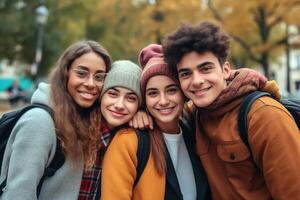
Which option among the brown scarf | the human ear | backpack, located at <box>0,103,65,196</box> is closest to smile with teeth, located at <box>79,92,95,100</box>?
backpack, located at <box>0,103,65,196</box>

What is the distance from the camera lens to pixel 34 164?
2.58 metres

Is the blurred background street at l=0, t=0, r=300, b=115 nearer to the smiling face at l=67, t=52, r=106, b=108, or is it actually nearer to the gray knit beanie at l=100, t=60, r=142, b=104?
the gray knit beanie at l=100, t=60, r=142, b=104

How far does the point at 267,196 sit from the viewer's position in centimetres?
266

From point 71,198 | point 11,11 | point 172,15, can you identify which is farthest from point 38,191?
point 11,11

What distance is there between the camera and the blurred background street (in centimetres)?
1620

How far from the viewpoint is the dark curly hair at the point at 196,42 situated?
280cm

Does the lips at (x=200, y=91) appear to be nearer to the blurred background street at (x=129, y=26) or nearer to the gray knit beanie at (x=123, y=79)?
the gray knit beanie at (x=123, y=79)

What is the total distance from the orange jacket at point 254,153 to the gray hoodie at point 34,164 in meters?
0.96

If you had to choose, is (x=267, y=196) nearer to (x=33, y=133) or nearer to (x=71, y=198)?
(x=71, y=198)

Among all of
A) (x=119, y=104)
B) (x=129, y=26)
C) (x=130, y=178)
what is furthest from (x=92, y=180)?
(x=129, y=26)

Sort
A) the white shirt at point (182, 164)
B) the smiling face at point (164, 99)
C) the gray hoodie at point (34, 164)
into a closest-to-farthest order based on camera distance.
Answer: the gray hoodie at point (34, 164) < the white shirt at point (182, 164) < the smiling face at point (164, 99)

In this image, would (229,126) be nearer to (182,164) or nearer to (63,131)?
(182,164)

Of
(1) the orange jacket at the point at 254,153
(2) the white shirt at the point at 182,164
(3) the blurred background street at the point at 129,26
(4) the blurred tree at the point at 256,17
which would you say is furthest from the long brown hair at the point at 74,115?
(4) the blurred tree at the point at 256,17

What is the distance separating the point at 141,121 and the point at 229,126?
674mm
